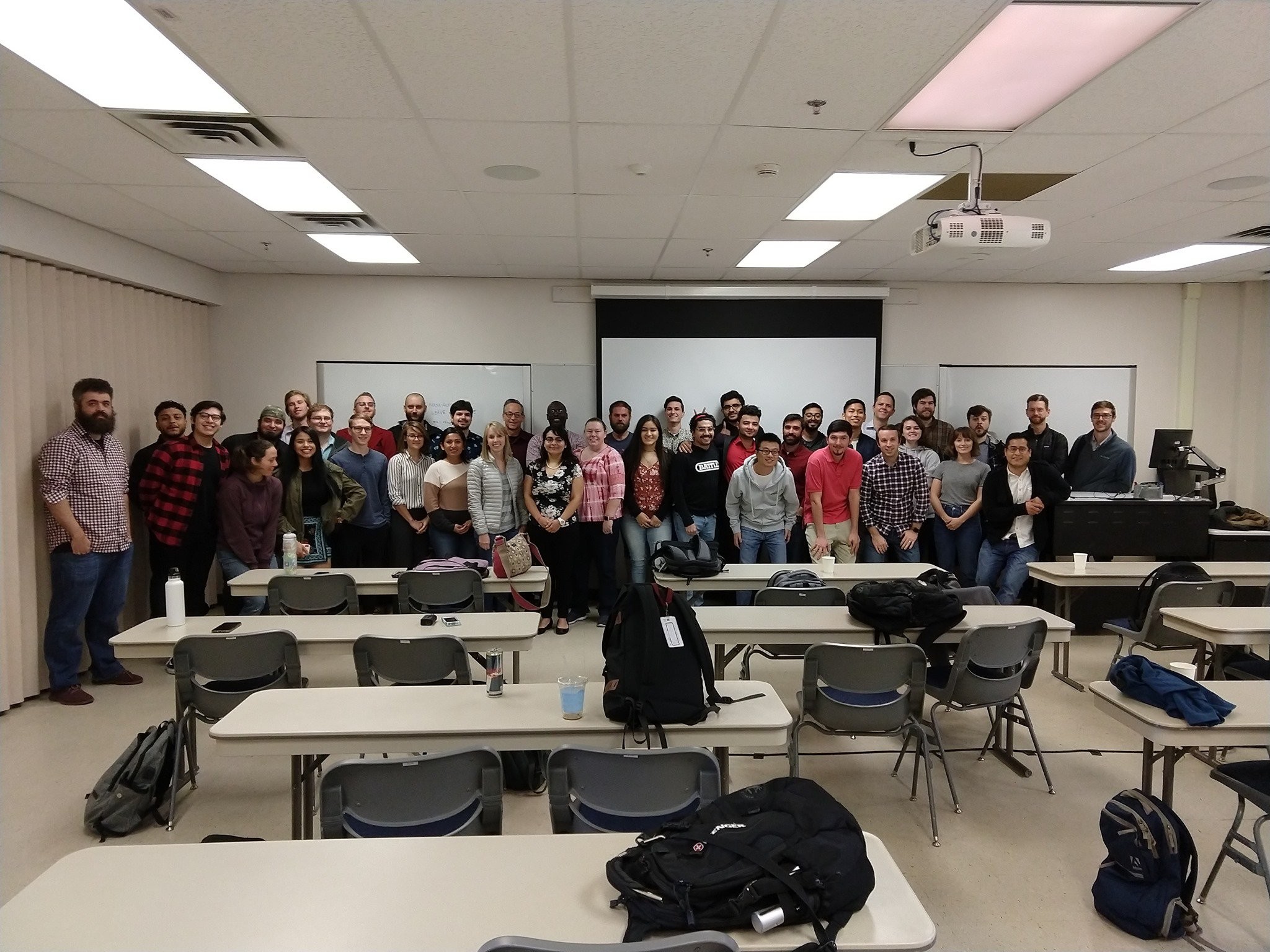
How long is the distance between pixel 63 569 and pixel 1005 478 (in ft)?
21.4

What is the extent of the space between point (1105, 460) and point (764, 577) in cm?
414

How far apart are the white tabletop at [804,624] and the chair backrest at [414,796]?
4.78ft

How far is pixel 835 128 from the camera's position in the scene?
343cm

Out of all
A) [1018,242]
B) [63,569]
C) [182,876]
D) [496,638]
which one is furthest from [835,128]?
[63,569]

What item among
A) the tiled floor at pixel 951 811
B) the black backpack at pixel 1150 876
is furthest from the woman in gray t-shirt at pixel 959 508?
the black backpack at pixel 1150 876

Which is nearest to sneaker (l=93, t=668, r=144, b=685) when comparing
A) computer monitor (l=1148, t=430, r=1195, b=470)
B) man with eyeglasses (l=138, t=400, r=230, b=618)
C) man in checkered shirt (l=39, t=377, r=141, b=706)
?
man in checkered shirt (l=39, t=377, r=141, b=706)

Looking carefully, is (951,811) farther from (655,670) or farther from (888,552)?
(888,552)

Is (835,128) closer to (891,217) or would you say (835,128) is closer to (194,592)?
(891,217)

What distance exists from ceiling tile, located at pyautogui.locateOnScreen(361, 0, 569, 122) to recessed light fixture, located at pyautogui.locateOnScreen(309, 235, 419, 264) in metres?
2.71

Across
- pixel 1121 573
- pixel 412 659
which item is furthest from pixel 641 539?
pixel 1121 573

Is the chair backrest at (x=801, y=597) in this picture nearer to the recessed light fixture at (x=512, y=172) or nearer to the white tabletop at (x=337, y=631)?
the white tabletop at (x=337, y=631)

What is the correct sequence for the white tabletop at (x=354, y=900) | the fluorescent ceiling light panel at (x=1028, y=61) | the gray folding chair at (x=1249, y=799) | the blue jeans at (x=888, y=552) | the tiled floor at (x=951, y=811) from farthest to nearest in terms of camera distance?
the blue jeans at (x=888, y=552)
the tiled floor at (x=951, y=811)
the fluorescent ceiling light panel at (x=1028, y=61)
the gray folding chair at (x=1249, y=799)
the white tabletop at (x=354, y=900)

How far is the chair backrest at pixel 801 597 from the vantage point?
411 cm

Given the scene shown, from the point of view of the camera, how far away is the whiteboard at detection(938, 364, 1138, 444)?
7.76 m
